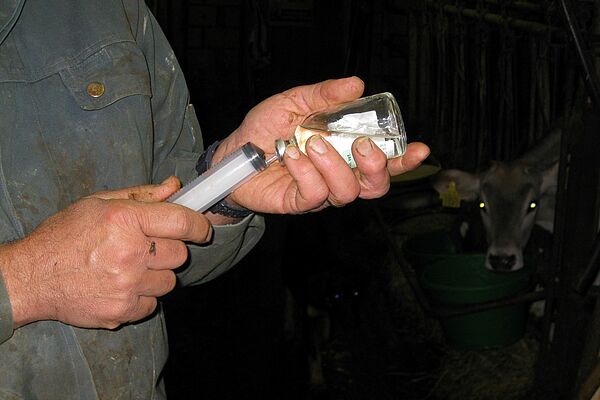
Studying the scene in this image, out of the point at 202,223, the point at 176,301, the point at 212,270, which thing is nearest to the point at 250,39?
the point at 176,301

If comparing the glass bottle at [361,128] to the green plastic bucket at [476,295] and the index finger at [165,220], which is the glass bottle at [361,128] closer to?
the index finger at [165,220]

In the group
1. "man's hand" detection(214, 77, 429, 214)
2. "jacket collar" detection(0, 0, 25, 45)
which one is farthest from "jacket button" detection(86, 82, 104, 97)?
"man's hand" detection(214, 77, 429, 214)

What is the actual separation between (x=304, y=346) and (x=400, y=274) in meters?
1.32

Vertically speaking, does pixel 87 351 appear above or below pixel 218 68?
above

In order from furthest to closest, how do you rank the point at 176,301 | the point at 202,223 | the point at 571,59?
the point at 176,301
the point at 571,59
the point at 202,223

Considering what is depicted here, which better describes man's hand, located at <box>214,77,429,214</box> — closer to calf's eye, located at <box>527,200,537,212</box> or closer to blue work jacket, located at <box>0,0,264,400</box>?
blue work jacket, located at <box>0,0,264,400</box>

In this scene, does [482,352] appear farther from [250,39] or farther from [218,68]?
[218,68]

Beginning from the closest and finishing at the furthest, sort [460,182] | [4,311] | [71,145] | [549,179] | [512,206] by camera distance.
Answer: [4,311]
[71,145]
[512,206]
[549,179]
[460,182]

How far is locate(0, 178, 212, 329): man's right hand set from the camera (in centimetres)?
93

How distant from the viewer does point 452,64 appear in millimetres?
5004

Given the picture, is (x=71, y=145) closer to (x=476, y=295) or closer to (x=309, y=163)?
(x=309, y=163)

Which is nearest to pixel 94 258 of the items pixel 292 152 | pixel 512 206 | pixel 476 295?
pixel 292 152

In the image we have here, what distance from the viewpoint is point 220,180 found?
3.48ft

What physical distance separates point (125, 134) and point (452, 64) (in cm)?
413
